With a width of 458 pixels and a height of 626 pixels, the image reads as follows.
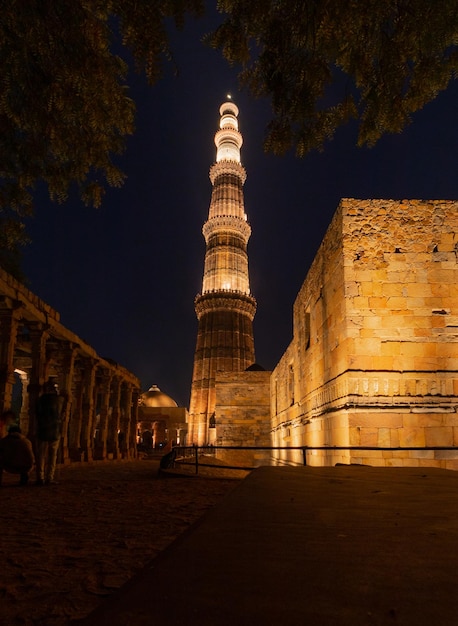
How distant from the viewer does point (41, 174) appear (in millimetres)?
7344

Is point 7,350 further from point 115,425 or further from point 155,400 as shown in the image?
point 155,400

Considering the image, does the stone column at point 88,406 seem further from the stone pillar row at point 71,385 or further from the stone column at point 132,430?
the stone column at point 132,430

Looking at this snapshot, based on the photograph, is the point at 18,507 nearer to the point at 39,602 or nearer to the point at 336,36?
the point at 39,602

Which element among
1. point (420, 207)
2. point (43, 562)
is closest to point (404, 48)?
point (420, 207)

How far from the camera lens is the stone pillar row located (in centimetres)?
1080

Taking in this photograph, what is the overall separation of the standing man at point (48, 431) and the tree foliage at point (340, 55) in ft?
18.0

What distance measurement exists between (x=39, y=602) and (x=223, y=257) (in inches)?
1742

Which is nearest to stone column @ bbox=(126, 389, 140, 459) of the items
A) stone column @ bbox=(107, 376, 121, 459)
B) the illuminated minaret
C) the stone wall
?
stone column @ bbox=(107, 376, 121, 459)

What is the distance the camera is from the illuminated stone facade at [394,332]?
27.0 feet

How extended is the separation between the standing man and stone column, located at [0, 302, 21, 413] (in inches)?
127

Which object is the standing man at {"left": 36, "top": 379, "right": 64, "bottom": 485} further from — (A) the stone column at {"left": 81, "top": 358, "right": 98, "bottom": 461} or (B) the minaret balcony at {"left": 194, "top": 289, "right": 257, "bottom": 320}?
(B) the minaret balcony at {"left": 194, "top": 289, "right": 257, "bottom": 320}

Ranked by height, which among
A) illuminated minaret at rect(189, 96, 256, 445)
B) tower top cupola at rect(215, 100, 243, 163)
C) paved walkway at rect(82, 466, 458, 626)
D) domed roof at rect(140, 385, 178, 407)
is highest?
tower top cupola at rect(215, 100, 243, 163)

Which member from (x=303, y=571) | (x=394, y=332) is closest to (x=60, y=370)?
(x=394, y=332)

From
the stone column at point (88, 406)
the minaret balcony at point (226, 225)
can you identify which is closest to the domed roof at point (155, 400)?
the minaret balcony at point (226, 225)
